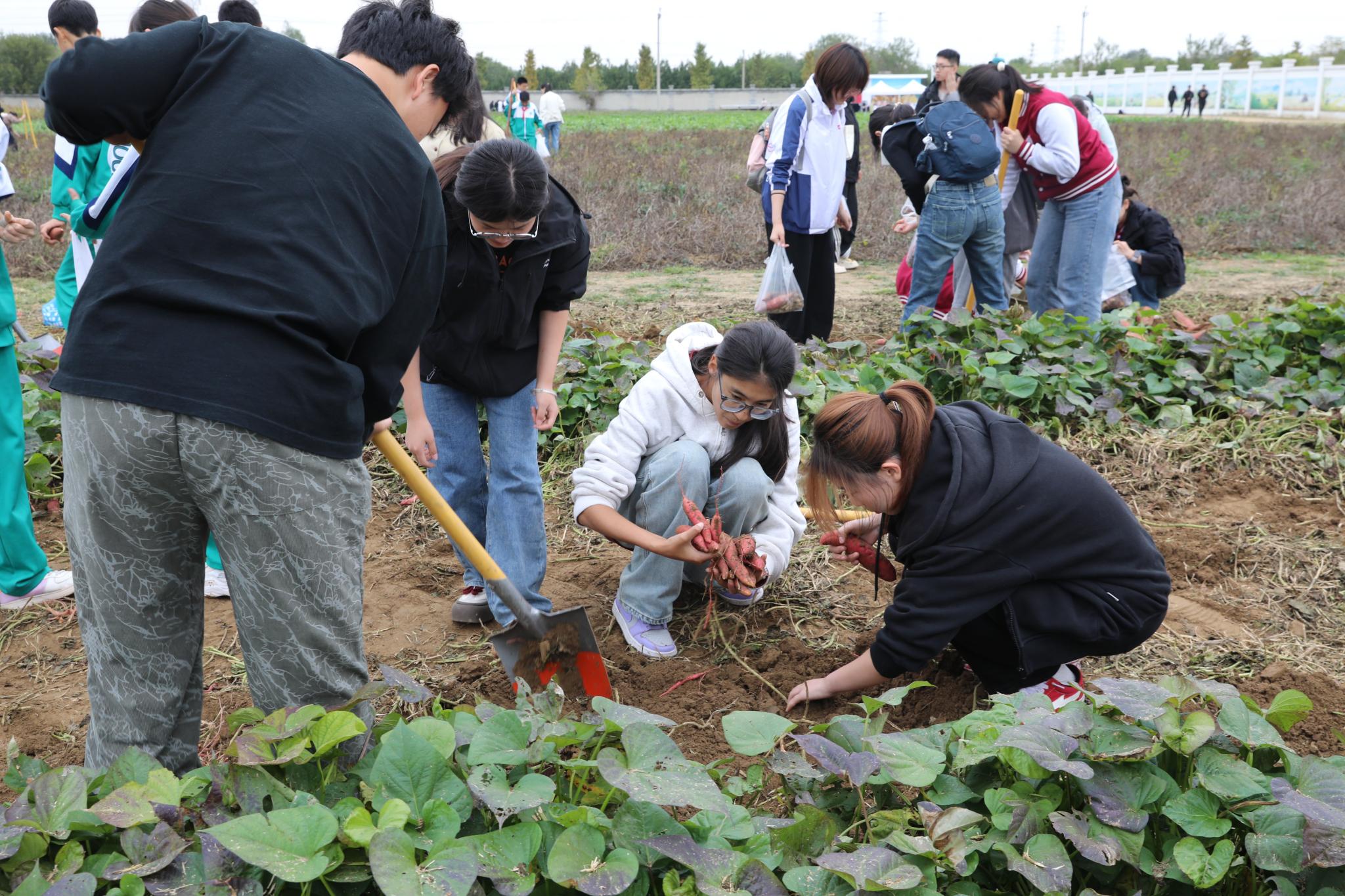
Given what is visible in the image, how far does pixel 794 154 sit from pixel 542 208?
341cm

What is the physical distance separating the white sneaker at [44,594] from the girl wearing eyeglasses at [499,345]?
50.7 inches

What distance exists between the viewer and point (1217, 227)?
35.2 feet

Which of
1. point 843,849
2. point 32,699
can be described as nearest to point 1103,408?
point 843,849

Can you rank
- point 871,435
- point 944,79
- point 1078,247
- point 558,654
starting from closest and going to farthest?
1. point 871,435
2. point 558,654
3. point 1078,247
4. point 944,79

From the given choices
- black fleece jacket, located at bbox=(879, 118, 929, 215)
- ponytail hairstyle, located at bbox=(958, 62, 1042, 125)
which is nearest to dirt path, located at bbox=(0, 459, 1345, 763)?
ponytail hairstyle, located at bbox=(958, 62, 1042, 125)

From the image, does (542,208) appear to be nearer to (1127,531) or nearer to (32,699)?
(1127,531)

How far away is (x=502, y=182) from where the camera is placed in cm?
226

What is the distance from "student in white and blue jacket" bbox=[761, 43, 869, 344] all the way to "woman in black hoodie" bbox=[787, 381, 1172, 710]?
3368 millimetres

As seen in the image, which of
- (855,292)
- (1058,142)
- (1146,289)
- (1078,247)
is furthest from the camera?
(855,292)

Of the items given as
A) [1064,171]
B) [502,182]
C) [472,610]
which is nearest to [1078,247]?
[1064,171]

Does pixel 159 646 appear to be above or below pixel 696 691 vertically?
above

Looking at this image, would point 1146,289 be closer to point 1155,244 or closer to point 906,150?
point 1155,244

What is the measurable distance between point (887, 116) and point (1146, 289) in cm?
196

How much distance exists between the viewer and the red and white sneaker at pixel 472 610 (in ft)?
9.83
